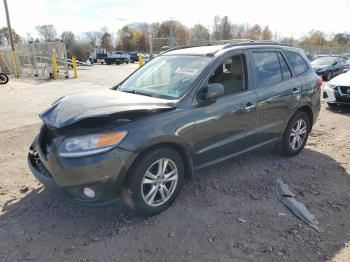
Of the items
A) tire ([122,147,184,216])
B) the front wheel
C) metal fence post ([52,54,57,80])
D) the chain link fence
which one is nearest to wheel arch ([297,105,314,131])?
tire ([122,147,184,216])

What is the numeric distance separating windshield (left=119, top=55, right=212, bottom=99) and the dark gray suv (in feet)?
0.05

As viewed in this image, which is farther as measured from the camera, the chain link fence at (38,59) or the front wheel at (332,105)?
the chain link fence at (38,59)

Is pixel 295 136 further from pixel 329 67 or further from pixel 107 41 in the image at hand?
pixel 107 41

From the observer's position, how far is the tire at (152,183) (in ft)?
10.4

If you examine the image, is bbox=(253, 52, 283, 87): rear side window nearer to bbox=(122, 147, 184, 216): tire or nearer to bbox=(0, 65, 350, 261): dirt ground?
bbox=(0, 65, 350, 261): dirt ground

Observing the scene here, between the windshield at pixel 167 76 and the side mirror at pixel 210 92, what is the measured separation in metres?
0.18

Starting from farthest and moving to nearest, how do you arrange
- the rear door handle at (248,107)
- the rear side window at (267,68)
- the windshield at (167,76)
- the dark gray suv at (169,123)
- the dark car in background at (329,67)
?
the dark car in background at (329,67)
the rear side window at (267,68)
the rear door handle at (248,107)
the windshield at (167,76)
the dark gray suv at (169,123)

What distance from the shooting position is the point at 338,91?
8734 mm

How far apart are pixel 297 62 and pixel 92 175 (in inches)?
149

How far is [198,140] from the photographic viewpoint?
11.9 ft

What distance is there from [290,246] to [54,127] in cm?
253

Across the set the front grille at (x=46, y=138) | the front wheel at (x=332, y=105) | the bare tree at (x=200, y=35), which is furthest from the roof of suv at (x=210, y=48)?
the bare tree at (x=200, y=35)

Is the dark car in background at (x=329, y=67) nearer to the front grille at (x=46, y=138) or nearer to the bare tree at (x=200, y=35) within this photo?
the bare tree at (x=200, y=35)

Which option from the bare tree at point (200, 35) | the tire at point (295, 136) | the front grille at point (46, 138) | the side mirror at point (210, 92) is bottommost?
the tire at point (295, 136)
